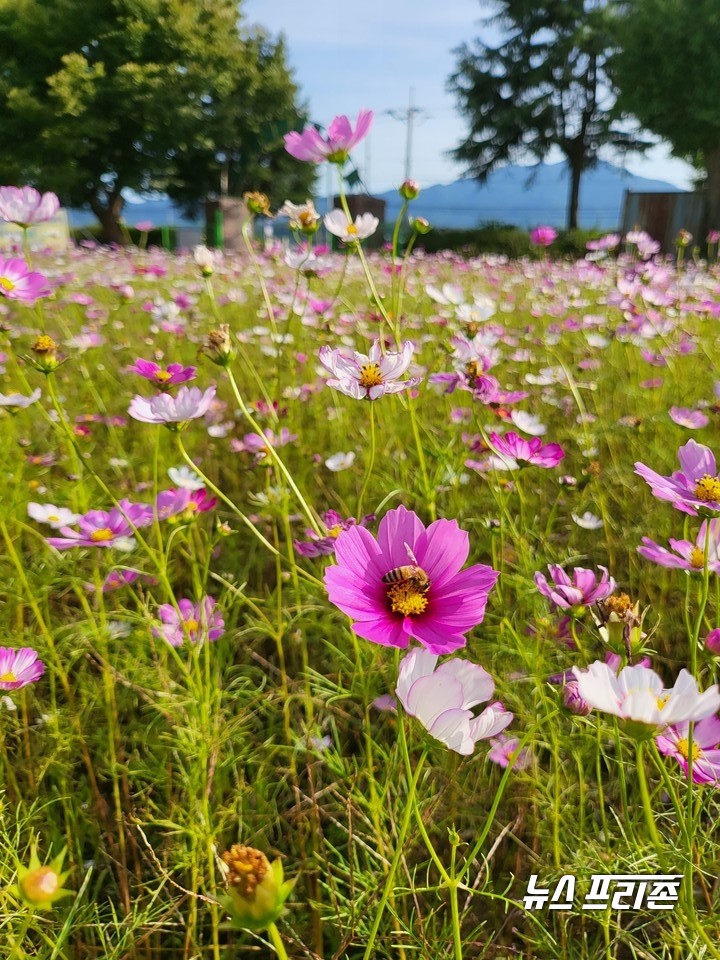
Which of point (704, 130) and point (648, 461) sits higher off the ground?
point (704, 130)

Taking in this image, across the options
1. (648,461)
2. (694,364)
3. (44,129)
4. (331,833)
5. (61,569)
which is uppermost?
(44,129)

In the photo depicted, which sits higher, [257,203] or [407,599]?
[257,203]

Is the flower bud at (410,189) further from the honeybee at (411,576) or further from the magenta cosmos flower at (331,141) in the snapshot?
the honeybee at (411,576)

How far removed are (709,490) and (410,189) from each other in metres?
0.67

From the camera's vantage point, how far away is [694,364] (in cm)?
185

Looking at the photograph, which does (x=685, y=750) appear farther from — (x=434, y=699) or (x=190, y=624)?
(x=190, y=624)

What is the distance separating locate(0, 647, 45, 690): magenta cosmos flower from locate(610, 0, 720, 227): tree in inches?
439

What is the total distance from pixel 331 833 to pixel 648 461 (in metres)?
0.96

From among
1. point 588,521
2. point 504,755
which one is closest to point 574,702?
point 504,755

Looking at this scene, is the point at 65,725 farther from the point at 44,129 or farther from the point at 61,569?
the point at 44,129

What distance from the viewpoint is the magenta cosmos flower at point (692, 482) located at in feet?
1.67

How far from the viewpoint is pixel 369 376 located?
0.66 meters

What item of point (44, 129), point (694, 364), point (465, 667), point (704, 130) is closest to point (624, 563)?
point (465, 667)

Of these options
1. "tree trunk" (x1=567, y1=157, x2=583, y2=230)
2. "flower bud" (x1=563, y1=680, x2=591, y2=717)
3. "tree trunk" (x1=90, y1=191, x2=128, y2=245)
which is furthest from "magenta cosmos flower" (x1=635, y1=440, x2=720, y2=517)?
"tree trunk" (x1=90, y1=191, x2=128, y2=245)
